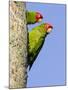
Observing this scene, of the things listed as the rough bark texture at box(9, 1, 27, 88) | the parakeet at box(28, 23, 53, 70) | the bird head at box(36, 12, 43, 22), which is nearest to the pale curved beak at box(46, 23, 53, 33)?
the parakeet at box(28, 23, 53, 70)

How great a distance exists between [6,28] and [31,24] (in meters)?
0.27

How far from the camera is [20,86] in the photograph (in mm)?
2477

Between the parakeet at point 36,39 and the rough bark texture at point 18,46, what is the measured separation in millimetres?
54

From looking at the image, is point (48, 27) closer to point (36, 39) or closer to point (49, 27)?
point (49, 27)

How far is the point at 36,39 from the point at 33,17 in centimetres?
24

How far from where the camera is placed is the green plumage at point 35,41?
2520mm

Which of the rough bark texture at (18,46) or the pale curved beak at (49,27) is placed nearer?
the rough bark texture at (18,46)

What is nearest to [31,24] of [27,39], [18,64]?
[27,39]

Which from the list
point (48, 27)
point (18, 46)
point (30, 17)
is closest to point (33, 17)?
point (30, 17)

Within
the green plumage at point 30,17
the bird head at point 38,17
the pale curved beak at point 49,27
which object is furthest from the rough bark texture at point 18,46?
the pale curved beak at point 49,27

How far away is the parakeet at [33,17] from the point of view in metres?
2.52

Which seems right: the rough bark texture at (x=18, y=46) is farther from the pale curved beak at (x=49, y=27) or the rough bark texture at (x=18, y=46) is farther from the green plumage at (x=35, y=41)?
the pale curved beak at (x=49, y=27)

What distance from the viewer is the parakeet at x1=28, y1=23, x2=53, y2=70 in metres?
2.52

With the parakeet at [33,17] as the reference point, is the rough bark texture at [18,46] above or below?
below
